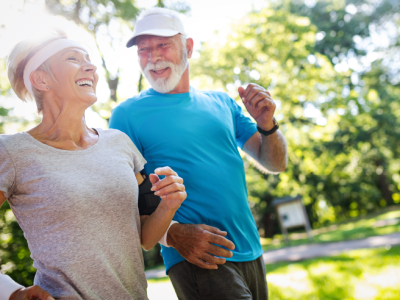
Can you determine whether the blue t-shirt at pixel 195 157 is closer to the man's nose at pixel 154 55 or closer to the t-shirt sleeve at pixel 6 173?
the man's nose at pixel 154 55

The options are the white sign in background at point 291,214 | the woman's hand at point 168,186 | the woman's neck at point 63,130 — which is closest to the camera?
the woman's hand at point 168,186

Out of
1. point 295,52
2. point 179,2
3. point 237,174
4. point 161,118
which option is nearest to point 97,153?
point 161,118

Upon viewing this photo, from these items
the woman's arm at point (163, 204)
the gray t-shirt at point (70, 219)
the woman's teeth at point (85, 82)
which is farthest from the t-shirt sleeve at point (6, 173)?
the woman's arm at point (163, 204)

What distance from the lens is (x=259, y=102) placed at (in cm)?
248

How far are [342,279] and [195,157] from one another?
5029mm

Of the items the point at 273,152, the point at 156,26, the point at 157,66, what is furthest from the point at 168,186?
the point at 156,26

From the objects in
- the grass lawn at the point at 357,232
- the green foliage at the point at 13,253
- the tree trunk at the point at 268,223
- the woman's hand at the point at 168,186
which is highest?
the woman's hand at the point at 168,186

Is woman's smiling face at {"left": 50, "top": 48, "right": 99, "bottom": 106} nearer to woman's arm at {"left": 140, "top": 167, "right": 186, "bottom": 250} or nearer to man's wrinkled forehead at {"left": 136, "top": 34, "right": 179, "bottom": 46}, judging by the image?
woman's arm at {"left": 140, "top": 167, "right": 186, "bottom": 250}

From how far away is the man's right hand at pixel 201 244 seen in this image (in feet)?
6.90

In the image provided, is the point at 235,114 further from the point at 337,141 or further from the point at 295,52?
the point at 337,141

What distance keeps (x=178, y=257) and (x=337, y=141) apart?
19930mm

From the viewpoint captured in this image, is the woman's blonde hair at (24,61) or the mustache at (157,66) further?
the mustache at (157,66)

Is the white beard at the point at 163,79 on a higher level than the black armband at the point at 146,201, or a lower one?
higher

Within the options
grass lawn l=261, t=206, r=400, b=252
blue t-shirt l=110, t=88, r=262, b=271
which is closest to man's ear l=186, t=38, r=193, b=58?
blue t-shirt l=110, t=88, r=262, b=271
